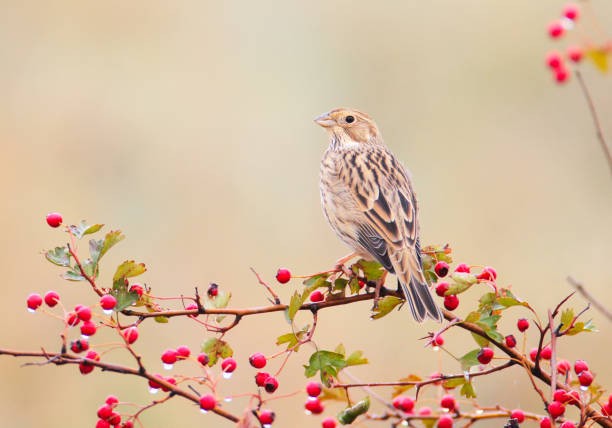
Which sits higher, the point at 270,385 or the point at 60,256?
the point at 60,256

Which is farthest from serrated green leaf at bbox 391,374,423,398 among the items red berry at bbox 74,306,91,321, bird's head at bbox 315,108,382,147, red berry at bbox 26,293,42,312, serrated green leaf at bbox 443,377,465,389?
bird's head at bbox 315,108,382,147

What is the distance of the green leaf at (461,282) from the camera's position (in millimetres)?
3303

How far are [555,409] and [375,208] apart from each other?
2.31m

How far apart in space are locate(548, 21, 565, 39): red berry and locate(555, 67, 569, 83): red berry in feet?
0.39

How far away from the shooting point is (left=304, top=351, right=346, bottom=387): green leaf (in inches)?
128

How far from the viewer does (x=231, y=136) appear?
11.2 meters

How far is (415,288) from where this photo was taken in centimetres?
429

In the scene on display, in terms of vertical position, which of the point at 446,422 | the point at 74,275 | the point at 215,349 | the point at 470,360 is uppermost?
the point at 74,275

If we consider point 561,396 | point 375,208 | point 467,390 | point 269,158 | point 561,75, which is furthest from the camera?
point 269,158

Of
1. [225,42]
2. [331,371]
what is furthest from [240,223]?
[331,371]

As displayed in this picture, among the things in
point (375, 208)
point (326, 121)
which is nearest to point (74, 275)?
point (375, 208)

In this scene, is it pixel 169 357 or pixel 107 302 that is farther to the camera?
pixel 169 357

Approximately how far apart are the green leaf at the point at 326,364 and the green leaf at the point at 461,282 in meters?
0.46

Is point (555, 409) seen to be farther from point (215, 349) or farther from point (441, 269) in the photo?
point (215, 349)
